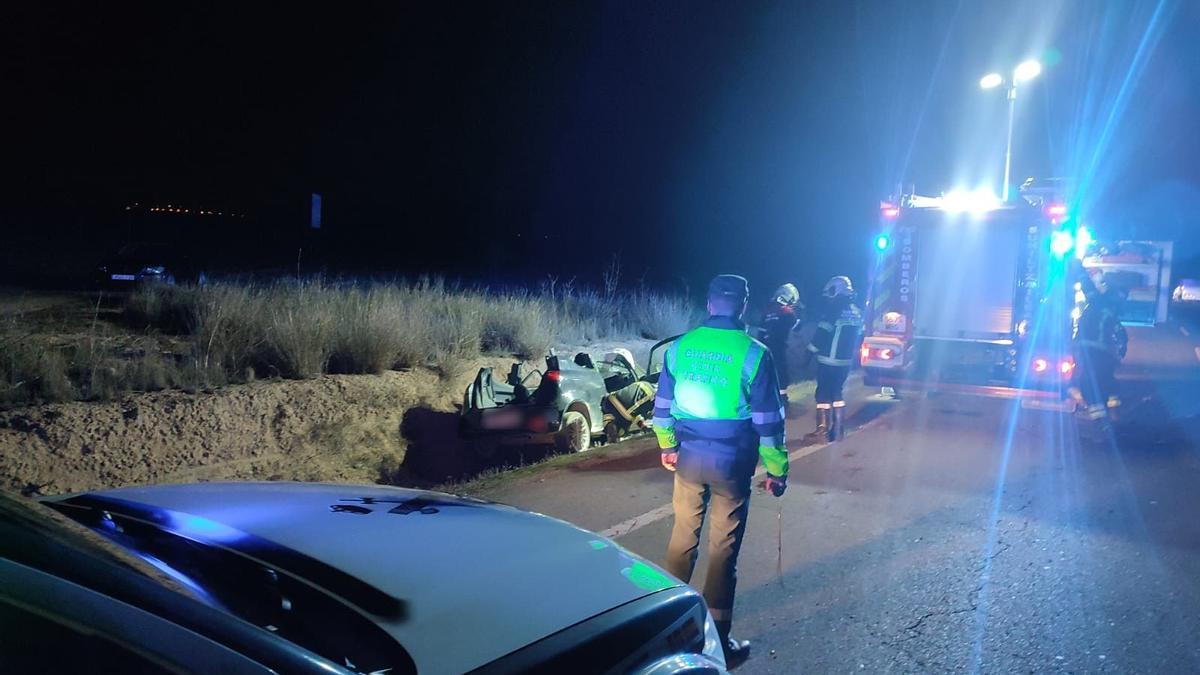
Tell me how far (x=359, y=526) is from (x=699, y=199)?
38872 millimetres

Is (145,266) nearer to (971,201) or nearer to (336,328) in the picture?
(336,328)

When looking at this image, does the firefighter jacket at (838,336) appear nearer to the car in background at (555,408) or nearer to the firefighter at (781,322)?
the firefighter at (781,322)

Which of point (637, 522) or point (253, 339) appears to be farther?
point (253, 339)

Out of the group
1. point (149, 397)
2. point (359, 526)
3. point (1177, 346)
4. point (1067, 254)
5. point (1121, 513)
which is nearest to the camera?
point (359, 526)

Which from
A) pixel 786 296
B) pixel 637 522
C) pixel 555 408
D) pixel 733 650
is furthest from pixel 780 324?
pixel 733 650

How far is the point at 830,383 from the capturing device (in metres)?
8.36

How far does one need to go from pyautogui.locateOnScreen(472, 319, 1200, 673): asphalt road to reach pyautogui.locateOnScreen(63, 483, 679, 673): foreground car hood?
5.48ft

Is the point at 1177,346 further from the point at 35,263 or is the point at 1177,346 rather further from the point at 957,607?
the point at 35,263

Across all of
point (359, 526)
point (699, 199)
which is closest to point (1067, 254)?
point (359, 526)

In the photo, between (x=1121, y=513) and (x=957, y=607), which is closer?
(x=957, y=607)

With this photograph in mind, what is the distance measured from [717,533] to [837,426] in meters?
5.02

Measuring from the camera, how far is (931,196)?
37.6 feet

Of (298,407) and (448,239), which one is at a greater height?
(448,239)

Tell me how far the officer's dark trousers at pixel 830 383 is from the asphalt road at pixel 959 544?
1.71 feet
